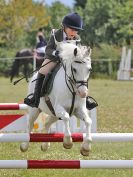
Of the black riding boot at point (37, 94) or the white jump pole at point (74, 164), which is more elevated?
the black riding boot at point (37, 94)

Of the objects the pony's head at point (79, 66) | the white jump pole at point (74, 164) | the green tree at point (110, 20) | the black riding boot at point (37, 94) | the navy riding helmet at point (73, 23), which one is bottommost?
the green tree at point (110, 20)

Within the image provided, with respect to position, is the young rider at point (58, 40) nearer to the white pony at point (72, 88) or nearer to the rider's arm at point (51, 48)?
the rider's arm at point (51, 48)

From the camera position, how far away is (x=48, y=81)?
699 cm

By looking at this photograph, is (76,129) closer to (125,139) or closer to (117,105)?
(125,139)

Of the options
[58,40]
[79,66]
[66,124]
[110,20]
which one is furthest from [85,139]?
[110,20]

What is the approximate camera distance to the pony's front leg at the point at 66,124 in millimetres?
6203

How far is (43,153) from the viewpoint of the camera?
867cm

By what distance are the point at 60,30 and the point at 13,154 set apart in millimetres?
2421

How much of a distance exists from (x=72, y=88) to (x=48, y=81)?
611 mm

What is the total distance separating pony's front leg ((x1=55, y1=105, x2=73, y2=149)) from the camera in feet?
20.4

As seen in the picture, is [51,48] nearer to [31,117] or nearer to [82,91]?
[31,117]

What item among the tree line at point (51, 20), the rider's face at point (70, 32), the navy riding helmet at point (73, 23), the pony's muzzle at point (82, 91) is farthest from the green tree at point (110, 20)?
the pony's muzzle at point (82, 91)

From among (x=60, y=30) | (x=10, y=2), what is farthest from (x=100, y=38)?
(x=60, y=30)

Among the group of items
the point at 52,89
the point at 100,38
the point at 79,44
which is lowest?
the point at 100,38
